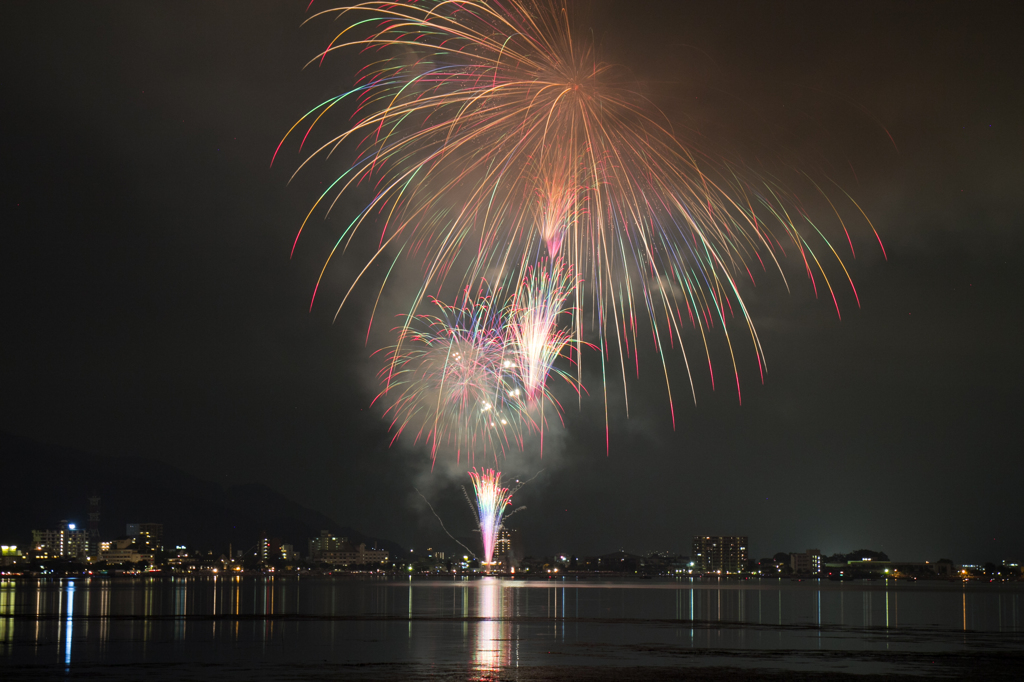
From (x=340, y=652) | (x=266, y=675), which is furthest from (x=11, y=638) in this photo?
(x=266, y=675)

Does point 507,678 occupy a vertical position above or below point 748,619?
above

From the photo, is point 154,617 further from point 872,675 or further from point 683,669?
point 872,675

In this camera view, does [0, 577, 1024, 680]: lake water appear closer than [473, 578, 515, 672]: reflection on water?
Yes

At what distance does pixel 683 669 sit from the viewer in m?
26.2

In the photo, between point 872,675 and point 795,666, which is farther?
point 795,666

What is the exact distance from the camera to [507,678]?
2369cm

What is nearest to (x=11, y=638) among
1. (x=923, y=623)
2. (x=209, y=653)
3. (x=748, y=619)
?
(x=209, y=653)

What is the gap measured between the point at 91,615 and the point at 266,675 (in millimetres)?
30083

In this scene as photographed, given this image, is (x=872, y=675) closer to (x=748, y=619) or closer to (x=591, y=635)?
(x=591, y=635)

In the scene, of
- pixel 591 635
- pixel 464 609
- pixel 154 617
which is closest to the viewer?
pixel 591 635

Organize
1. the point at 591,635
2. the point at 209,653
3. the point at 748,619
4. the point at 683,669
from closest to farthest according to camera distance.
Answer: the point at 683,669 < the point at 209,653 < the point at 591,635 < the point at 748,619

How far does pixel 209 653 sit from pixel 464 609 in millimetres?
30523

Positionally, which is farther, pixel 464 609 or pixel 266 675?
pixel 464 609

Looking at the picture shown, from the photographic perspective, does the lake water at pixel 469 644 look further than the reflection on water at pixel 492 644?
No
